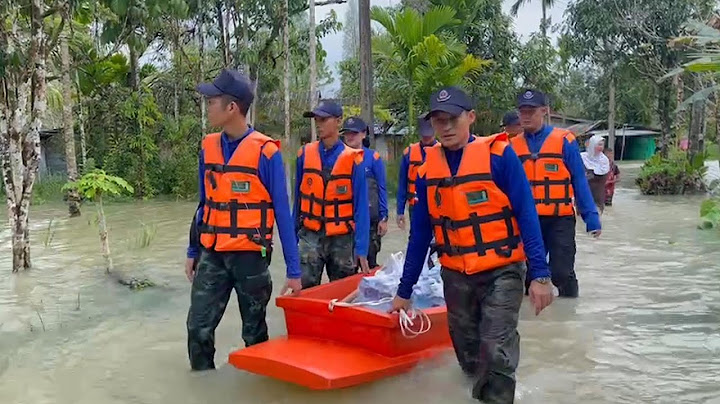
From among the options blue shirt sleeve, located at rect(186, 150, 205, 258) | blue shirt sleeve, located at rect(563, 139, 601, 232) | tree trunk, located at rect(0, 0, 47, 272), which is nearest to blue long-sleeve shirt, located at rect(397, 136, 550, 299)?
blue shirt sleeve, located at rect(186, 150, 205, 258)

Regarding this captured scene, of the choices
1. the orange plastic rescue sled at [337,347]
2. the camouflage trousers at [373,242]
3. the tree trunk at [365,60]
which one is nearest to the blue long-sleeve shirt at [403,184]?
the camouflage trousers at [373,242]

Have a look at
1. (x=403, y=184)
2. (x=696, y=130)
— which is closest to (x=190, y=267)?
(x=403, y=184)

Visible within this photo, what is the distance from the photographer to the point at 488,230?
380 centimetres

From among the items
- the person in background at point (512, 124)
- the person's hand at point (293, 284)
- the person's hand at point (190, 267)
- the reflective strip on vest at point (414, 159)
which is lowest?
the person's hand at point (293, 284)

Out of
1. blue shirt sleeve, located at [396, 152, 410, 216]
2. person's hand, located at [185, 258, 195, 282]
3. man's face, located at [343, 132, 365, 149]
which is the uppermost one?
man's face, located at [343, 132, 365, 149]

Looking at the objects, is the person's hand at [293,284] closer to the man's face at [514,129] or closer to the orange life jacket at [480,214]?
the orange life jacket at [480,214]

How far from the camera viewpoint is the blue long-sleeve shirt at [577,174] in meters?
6.02

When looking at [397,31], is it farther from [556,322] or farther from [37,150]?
[556,322]

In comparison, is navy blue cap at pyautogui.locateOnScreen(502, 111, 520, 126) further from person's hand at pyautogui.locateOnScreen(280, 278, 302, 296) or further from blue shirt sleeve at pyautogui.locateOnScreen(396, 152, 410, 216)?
person's hand at pyautogui.locateOnScreen(280, 278, 302, 296)

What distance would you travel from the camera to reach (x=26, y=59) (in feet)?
26.0

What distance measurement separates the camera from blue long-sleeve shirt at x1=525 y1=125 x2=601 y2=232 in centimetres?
602

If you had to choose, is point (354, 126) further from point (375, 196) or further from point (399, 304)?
point (399, 304)

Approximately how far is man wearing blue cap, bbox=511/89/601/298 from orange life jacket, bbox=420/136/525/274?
7.98 feet

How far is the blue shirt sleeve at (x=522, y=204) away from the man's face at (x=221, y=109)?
1518 millimetres
